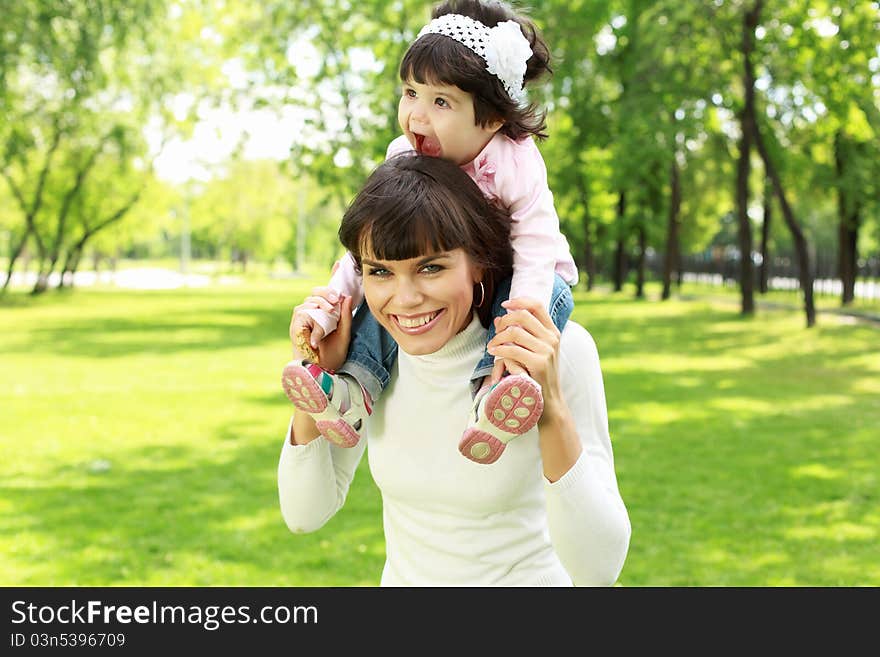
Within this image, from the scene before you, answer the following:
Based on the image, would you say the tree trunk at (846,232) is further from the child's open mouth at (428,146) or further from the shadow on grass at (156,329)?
the child's open mouth at (428,146)

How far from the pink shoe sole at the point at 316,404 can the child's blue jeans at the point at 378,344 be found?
0.44 ft

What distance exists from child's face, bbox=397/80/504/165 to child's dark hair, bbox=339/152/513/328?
15cm

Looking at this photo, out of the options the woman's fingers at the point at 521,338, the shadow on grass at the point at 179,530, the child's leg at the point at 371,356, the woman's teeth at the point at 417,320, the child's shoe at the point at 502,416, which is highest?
the woman's teeth at the point at 417,320

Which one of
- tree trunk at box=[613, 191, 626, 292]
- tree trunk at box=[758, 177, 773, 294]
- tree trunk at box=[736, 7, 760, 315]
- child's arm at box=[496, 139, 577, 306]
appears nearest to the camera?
child's arm at box=[496, 139, 577, 306]

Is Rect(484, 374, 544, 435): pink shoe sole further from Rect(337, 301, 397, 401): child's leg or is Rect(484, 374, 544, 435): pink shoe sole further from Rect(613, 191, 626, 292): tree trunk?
Rect(613, 191, 626, 292): tree trunk

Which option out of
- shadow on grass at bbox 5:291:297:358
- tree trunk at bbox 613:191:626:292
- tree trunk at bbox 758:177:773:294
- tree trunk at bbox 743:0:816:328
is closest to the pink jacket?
shadow on grass at bbox 5:291:297:358

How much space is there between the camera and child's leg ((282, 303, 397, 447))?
7.45 feet

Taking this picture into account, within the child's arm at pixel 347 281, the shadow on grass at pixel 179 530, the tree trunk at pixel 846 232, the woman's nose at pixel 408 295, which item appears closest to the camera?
the woman's nose at pixel 408 295

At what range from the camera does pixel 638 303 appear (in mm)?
37625

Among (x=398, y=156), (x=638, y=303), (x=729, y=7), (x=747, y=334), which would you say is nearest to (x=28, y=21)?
(x=729, y=7)

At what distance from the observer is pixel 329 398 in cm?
233

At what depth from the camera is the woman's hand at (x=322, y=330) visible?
2.42 meters

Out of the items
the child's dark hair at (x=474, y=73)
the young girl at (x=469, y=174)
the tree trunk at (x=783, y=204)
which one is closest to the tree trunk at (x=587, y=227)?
the tree trunk at (x=783, y=204)

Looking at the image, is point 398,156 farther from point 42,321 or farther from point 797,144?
point 797,144
